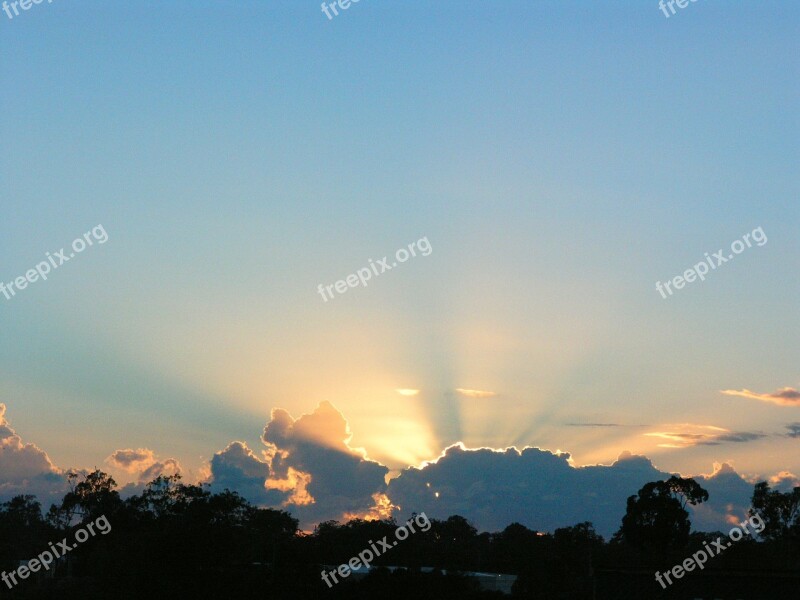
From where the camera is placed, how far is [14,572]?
80.1 m

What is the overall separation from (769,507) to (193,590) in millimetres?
84196

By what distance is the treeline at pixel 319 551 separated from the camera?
192ft

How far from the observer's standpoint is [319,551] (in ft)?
238

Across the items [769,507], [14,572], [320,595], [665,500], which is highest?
[14,572]

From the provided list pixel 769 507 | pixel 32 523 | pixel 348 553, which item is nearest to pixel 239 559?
pixel 348 553

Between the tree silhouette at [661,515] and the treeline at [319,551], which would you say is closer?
the treeline at [319,551]

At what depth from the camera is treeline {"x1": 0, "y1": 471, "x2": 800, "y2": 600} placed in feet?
192

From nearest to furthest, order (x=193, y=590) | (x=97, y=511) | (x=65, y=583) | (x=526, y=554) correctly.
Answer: (x=193, y=590), (x=65, y=583), (x=526, y=554), (x=97, y=511)

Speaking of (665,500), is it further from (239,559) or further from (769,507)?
(239,559)

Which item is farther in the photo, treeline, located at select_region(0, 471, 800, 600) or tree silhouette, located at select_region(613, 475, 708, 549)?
tree silhouette, located at select_region(613, 475, 708, 549)

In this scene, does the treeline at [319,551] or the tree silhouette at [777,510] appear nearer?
the treeline at [319,551]

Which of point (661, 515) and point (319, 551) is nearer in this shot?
point (319, 551)

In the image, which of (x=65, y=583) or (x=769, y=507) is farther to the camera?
(x=769, y=507)

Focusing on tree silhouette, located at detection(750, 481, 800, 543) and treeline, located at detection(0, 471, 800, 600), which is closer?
treeline, located at detection(0, 471, 800, 600)
